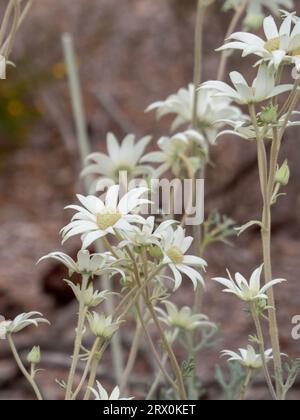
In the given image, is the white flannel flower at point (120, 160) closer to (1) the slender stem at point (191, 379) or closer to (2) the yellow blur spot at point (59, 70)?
(1) the slender stem at point (191, 379)

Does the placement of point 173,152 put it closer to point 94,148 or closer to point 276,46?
point 276,46

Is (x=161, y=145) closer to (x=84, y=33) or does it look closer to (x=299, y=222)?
(x=299, y=222)

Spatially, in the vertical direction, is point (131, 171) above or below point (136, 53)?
below

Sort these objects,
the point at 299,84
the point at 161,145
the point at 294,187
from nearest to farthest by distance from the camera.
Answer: the point at 299,84, the point at 161,145, the point at 294,187

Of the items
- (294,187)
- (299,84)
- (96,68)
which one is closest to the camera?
(299,84)

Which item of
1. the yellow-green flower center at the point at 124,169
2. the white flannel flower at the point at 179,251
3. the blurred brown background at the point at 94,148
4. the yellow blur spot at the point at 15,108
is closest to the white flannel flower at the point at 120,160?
the yellow-green flower center at the point at 124,169

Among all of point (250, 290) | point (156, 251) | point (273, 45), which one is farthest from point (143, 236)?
point (273, 45)

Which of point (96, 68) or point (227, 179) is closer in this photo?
point (227, 179)

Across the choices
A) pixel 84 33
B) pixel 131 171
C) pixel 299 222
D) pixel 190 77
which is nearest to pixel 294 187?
pixel 299 222
